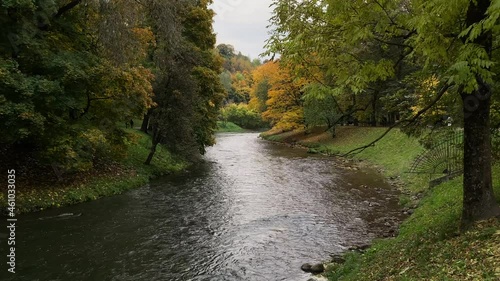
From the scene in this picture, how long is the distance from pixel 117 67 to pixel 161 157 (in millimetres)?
10465

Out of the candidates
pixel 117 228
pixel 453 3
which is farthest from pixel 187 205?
pixel 453 3

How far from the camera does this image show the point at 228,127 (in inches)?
3223

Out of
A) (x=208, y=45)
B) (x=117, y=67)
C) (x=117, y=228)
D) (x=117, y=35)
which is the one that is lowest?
(x=117, y=228)

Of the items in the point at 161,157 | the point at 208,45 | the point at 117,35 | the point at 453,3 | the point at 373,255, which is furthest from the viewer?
the point at 208,45

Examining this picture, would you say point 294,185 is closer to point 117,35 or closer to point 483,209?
point 117,35

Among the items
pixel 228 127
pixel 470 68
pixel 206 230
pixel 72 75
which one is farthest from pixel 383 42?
pixel 228 127

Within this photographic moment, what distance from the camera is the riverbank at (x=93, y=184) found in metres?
14.7

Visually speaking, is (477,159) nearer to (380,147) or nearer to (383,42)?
(383,42)

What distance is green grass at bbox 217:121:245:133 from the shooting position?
79.0 meters

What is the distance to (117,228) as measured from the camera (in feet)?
41.8

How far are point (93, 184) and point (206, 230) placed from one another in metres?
7.80

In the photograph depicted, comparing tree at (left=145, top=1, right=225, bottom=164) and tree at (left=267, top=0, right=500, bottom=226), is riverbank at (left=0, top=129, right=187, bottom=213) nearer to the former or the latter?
tree at (left=145, top=1, right=225, bottom=164)

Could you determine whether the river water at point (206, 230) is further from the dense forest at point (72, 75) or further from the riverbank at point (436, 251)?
the dense forest at point (72, 75)

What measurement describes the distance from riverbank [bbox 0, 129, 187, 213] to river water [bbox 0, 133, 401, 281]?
2.17ft
